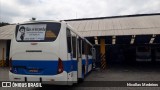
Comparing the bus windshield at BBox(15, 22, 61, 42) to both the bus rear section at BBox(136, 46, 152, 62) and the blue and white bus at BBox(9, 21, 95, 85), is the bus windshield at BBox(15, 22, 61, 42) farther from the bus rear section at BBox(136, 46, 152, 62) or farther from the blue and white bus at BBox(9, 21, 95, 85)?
the bus rear section at BBox(136, 46, 152, 62)

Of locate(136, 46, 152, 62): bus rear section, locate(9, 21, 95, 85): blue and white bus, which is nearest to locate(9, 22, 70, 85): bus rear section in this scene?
locate(9, 21, 95, 85): blue and white bus

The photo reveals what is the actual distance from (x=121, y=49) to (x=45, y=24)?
1307 inches

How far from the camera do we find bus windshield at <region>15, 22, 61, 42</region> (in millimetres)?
8992

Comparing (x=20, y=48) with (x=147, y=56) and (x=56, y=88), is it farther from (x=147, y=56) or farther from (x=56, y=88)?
(x=147, y=56)

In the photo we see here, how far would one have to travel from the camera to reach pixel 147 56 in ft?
116

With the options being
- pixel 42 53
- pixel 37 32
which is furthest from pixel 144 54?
pixel 42 53

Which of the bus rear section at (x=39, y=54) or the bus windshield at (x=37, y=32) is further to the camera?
the bus windshield at (x=37, y=32)

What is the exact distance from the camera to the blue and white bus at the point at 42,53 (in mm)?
8719

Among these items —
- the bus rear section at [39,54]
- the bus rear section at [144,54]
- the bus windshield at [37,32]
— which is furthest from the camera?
the bus rear section at [144,54]

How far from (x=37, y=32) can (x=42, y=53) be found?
91cm

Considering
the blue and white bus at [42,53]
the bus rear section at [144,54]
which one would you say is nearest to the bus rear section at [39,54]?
the blue and white bus at [42,53]

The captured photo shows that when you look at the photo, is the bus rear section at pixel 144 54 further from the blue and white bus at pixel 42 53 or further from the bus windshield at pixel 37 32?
the bus windshield at pixel 37 32

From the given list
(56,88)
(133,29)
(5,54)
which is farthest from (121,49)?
(56,88)

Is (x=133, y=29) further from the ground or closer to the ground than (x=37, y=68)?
further from the ground
